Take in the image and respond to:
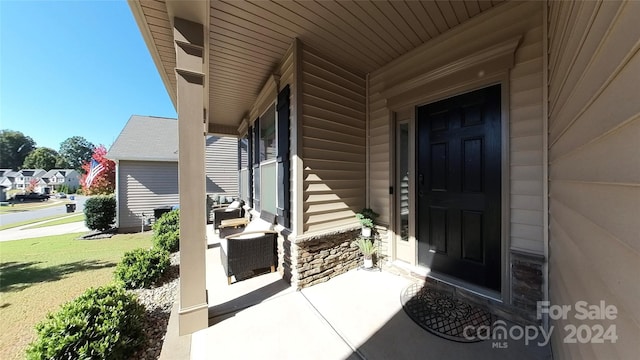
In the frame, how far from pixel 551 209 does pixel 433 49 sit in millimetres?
2129

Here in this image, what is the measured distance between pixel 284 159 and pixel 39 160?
72.0 m

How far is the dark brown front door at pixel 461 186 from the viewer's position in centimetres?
240

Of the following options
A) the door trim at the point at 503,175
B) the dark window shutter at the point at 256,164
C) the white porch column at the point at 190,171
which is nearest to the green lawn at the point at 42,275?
the white porch column at the point at 190,171

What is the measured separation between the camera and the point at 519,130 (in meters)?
2.20

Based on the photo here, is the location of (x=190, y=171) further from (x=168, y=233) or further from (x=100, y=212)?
(x=100, y=212)

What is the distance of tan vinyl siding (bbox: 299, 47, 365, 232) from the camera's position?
301 cm

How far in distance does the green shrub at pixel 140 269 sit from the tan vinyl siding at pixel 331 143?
2.30 m

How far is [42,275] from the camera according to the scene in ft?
13.1

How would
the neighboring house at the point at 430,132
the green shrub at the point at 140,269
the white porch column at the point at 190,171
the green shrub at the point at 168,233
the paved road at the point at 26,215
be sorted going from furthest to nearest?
→ the paved road at the point at 26,215, the green shrub at the point at 168,233, the green shrub at the point at 140,269, the white porch column at the point at 190,171, the neighboring house at the point at 430,132

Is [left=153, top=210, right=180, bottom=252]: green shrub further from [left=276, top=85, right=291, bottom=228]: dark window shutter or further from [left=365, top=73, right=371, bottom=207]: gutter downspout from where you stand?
[left=365, top=73, right=371, bottom=207]: gutter downspout

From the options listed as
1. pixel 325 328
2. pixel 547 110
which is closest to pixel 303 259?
pixel 325 328

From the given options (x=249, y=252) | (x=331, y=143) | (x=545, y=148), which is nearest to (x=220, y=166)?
(x=249, y=252)

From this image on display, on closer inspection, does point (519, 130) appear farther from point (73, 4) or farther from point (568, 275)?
point (73, 4)

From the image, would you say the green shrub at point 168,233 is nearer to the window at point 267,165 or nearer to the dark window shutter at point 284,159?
the window at point 267,165
